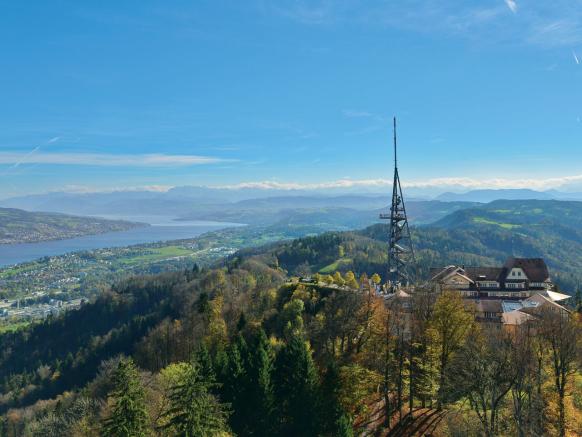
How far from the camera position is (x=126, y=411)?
2905 centimetres

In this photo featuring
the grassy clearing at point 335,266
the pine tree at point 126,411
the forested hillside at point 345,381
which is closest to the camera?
the forested hillside at point 345,381

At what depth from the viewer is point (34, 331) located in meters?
162

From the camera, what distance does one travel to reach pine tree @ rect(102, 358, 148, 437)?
28469 millimetres

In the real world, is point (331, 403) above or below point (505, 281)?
below

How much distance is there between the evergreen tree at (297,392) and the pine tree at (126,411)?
12204mm

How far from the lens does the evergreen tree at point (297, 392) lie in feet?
116

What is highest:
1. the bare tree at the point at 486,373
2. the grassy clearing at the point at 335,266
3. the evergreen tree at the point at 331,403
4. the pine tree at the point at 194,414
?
the bare tree at the point at 486,373

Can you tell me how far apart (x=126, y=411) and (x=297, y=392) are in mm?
13845

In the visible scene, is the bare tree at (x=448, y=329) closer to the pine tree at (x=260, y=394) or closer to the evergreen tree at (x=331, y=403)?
the evergreen tree at (x=331, y=403)

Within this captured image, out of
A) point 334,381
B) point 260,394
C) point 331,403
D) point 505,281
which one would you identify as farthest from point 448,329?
point 505,281

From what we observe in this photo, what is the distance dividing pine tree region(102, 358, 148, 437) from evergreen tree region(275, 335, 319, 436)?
12.2 metres

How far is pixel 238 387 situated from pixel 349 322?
528 inches

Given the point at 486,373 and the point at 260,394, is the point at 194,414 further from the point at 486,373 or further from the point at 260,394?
the point at 486,373

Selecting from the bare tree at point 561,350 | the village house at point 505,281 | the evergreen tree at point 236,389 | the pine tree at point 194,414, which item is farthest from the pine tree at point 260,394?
the village house at point 505,281
